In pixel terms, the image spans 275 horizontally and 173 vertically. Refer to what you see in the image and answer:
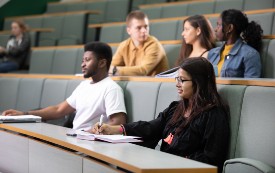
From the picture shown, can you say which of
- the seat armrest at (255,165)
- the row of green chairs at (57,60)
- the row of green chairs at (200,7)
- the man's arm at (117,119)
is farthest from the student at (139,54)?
the seat armrest at (255,165)

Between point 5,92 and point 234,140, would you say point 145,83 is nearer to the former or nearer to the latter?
point 234,140

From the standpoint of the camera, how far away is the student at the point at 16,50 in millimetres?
2717

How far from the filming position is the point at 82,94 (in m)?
1.51

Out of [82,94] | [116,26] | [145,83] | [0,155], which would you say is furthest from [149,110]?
[116,26]

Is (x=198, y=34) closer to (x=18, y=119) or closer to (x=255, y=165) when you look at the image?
(x=18, y=119)

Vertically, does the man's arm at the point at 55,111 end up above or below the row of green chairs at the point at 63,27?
below

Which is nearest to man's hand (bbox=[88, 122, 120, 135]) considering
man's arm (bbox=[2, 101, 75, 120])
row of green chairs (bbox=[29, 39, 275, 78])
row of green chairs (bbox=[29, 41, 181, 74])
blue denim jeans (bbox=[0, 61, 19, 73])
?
man's arm (bbox=[2, 101, 75, 120])

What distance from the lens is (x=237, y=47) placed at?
5.00ft

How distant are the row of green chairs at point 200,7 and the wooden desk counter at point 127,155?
4.04 ft

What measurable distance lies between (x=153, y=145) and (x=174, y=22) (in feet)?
3.31

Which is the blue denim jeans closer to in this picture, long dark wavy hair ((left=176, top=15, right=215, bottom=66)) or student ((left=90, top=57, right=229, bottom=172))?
long dark wavy hair ((left=176, top=15, right=215, bottom=66))

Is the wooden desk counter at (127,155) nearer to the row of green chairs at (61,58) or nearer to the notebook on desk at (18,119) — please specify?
the notebook on desk at (18,119)

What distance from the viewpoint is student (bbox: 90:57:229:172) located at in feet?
3.42

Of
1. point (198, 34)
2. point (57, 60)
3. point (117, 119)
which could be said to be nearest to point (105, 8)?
point (57, 60)
